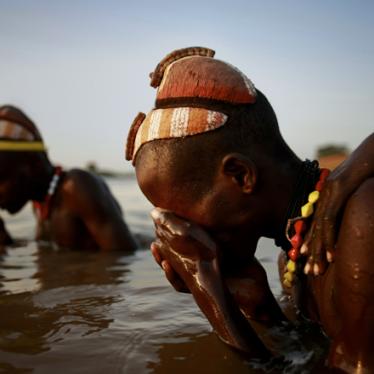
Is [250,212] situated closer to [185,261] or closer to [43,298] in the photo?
[185,261]

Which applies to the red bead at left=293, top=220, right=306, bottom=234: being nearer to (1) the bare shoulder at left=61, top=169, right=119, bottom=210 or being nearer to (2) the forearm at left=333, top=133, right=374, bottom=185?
(2) the forearm at left=333, top=133, right=374, bottom=185

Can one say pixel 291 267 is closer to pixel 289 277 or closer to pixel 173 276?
pixel 289 277

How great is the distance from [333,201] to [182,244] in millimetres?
575

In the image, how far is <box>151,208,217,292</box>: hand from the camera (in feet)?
6.08

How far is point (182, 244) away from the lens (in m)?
1.87

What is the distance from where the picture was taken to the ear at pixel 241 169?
1862 millimetres

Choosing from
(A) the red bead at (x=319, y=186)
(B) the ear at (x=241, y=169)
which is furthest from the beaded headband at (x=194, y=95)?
(A) the red bead at (x=319, y=186)

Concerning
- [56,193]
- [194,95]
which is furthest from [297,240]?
[56,193]

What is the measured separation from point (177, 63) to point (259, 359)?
1.16 m

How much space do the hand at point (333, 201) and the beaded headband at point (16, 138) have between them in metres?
3.37

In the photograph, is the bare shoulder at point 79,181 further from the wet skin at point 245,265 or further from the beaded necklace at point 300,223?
the beaded necklace at point 300,223

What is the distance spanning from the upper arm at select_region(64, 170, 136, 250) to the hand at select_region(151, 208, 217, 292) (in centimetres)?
241

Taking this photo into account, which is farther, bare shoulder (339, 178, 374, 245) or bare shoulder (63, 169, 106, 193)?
bare shoulder (63, 169, 106, 193)

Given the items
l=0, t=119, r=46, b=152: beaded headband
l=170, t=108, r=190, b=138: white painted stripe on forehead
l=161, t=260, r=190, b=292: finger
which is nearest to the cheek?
l=0, t=119, r=46, b=152: beaded headband
